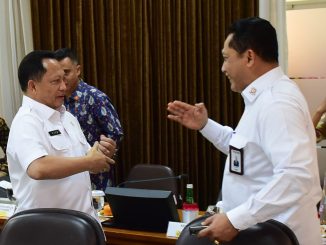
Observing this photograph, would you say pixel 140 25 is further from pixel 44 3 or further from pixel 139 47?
pixel 44 3

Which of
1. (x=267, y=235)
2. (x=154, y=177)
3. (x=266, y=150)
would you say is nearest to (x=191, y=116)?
(x=266, y=150)

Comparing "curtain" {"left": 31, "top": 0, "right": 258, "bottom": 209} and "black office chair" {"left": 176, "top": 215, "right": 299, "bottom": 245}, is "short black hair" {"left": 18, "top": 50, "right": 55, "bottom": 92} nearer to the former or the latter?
"black office chair" {"left": 176, "top": 215, "right": 299, "bottom": 245}

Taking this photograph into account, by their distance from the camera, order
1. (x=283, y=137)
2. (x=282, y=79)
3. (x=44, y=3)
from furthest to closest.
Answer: (x=44, y=3) → (x=282, y=79) → (x=283, y=137)

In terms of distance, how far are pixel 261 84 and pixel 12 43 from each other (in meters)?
2.79

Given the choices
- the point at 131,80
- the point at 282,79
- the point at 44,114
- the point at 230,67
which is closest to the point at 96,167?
the point at 44,114

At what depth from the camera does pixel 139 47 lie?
13.6 feet

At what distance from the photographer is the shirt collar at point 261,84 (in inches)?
68.1

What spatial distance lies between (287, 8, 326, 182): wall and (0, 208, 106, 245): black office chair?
2879 mm

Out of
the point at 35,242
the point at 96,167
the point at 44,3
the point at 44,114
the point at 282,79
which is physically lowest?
→ the point at 35,242

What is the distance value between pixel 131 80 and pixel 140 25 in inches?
18.6

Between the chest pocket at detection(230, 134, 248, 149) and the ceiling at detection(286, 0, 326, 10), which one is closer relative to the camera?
the chest pocket at detection(230, 134, 248, 149)

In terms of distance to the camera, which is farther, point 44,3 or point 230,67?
point 44,3

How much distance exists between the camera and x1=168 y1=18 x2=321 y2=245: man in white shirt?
152cm

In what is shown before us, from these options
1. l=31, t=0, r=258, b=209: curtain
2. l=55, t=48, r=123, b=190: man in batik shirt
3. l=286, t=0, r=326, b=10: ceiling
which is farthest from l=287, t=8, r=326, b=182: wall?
l=55, t=48, r=123, b=190: man in batik shirt
